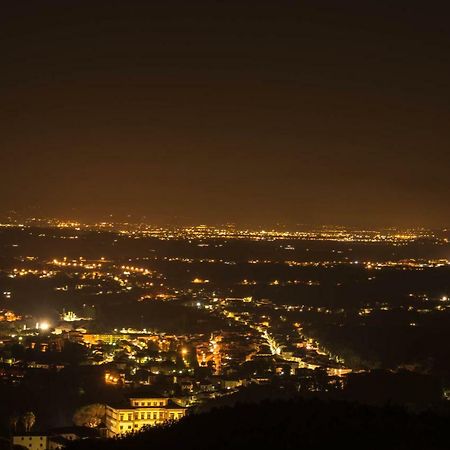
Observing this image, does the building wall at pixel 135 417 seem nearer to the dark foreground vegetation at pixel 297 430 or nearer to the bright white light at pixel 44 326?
the dark foreground vegetation at pixel 297 430

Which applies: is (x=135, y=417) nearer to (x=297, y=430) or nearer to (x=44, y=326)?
(x=297, y=430)

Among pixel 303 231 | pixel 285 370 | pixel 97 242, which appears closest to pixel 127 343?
pixel 285 370

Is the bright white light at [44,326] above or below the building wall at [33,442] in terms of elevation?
above

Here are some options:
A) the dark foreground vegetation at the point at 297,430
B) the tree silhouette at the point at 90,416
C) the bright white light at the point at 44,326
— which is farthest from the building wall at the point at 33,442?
the bright white light at the point at 44,326

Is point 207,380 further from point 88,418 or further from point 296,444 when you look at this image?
point 296,444

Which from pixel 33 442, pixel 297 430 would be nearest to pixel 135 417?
pixel 33 442

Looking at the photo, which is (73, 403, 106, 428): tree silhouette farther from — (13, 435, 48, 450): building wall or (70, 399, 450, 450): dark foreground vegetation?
(70, 399, 450, 450): dark foreground vegetation

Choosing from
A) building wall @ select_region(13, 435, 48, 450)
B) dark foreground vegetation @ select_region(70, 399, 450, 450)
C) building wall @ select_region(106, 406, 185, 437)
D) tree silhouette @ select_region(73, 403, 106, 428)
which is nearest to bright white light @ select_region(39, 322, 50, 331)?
tree silhouette @ select_region(73, 403, 106, 428)

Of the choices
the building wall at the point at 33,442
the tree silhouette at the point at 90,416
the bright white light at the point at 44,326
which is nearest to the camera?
the building wall at the point at 33,442
